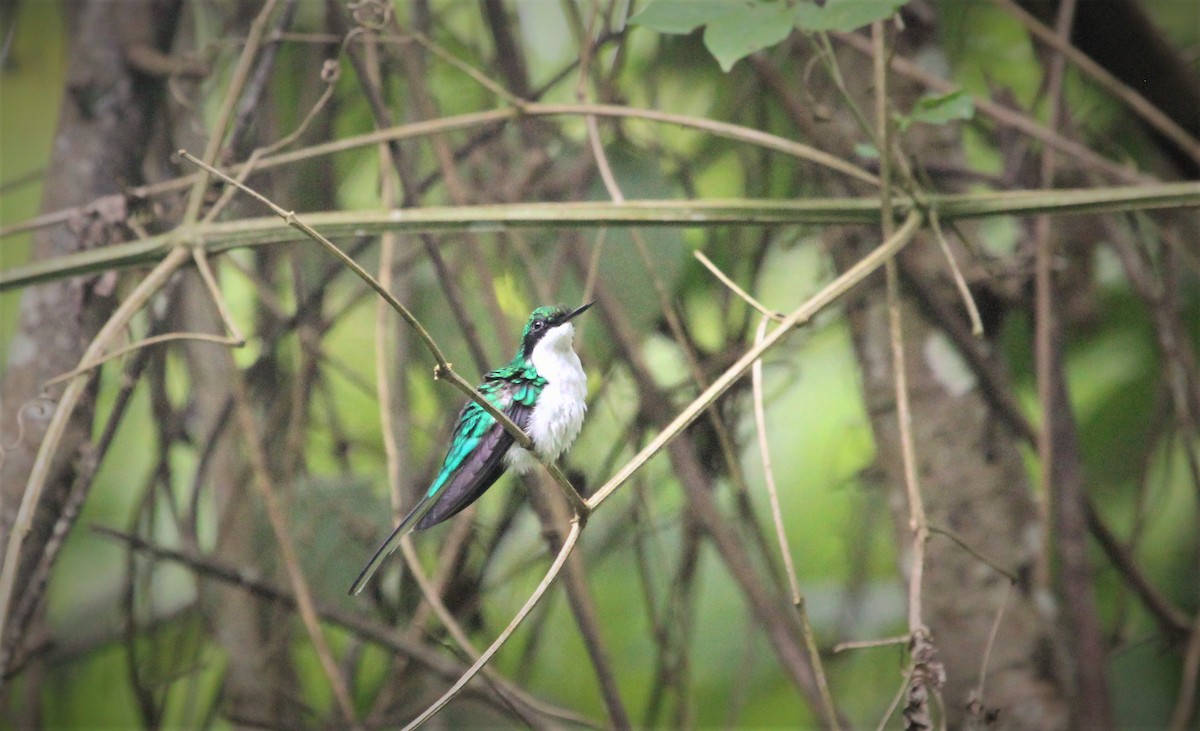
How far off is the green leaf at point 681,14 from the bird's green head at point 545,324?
49 centimetres

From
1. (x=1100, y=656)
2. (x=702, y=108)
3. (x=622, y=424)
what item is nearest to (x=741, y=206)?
(x=622, y=424)

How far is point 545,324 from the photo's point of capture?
2.83 ft

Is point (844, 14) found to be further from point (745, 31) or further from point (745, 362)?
point (745, 362)

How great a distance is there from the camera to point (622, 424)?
1.26m

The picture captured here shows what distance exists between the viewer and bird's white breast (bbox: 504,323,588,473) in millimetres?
836

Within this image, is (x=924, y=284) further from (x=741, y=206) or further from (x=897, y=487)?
(x=741, y=206)

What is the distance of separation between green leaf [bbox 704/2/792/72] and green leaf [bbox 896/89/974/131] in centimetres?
28

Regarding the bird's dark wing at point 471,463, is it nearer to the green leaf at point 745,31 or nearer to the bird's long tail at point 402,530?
the bird's long tail at point 402,530

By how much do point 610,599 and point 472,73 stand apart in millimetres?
902

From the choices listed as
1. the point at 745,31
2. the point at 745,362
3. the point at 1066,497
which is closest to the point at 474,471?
the point at 745,362

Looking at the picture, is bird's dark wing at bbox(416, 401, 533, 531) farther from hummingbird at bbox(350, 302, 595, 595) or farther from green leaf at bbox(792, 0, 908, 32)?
green leaf at bbox(792, 0, 908, 32)

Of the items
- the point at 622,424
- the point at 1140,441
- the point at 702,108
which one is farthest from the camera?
the point at 1140,441

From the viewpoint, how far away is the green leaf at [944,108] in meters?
1.38

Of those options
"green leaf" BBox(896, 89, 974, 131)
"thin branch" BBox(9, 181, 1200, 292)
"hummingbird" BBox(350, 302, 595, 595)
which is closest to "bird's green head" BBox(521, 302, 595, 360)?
"hummingbird" BBox(350, 302, 595, 595)
